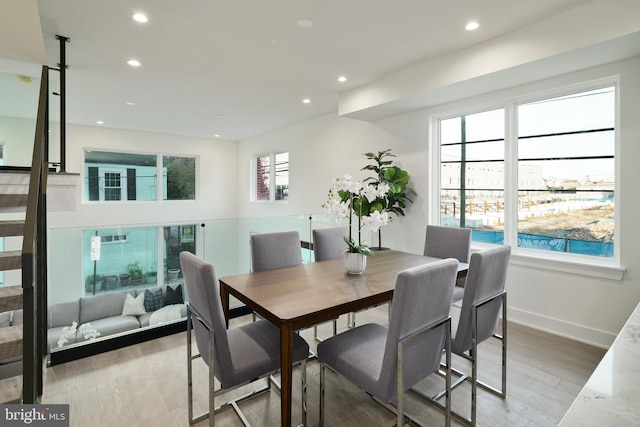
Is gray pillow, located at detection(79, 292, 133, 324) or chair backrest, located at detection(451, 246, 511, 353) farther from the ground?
chair backrest, located at detection(451, 246, 511, 353)

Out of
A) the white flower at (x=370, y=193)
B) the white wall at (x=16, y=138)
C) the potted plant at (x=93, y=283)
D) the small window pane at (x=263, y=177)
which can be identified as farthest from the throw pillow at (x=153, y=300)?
the small window pane at (x=263, y=177)

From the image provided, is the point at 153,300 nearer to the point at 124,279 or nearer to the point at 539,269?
→ the point at 124,279

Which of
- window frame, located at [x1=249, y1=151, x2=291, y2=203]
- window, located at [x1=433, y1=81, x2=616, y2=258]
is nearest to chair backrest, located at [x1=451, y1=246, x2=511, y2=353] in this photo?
window, located at [x1=433, y1=81, x2=616, y2=258]

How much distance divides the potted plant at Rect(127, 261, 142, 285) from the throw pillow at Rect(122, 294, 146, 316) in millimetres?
174

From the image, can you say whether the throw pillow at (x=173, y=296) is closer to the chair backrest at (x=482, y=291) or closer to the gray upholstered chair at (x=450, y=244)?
the gray upholstered chair at (x=450, y=244)

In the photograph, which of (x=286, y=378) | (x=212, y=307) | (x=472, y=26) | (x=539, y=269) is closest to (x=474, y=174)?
(x=539, y=269)

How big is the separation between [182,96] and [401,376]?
4568mm

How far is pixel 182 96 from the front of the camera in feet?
15.1

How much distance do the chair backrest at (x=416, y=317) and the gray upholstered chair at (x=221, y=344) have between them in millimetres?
497

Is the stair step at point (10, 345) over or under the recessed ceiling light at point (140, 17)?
under

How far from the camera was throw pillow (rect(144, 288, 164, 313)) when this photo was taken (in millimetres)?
3500

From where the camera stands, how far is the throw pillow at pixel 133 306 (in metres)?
3.49

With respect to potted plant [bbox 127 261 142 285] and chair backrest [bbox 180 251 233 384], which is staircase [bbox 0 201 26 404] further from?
potted plant [bbox 127 261 142 285]

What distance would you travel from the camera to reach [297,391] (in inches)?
89.0
